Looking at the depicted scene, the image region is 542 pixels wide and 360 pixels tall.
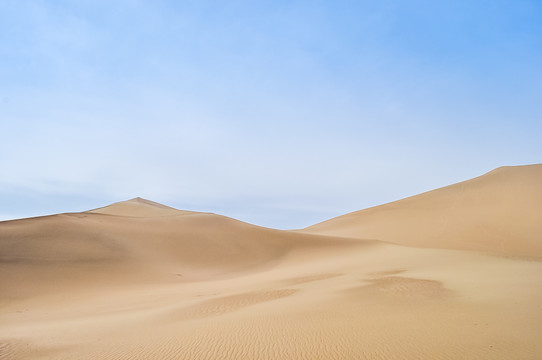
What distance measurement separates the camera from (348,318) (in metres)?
8.43

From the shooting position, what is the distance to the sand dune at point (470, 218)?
2808 centimetres

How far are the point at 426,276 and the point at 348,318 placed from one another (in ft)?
18.6

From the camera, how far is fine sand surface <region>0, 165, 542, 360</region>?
23.2ft

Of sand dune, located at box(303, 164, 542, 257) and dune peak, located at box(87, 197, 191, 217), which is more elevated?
dune peak, located at box(87, 197, 191, 217)

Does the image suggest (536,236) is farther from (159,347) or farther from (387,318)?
(159,347)

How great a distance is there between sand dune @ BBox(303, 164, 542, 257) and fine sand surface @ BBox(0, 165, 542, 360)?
0.22 metres

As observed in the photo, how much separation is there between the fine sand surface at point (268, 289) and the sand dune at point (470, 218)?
22 centimetres

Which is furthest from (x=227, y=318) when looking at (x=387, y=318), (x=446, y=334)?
(x=446, y=334)

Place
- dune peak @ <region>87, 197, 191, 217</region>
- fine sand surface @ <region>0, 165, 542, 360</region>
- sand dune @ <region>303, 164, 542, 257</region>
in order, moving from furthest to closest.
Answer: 1. dune peak @ <region>87, 197, 191, 217</region>
2. sand dune @ <region>303, 164, 542, 257</region>
3. fine sand surface @ <region>0, 165, 542, 360</region>

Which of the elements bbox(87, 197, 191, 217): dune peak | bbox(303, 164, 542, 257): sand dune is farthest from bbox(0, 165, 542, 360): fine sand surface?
bbox(87, 197, 191, 217): dune peak

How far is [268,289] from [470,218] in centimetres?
2552

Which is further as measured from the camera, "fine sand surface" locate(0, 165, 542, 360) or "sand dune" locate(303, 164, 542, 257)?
"sand dune" locate(303, 164, 542, 257)

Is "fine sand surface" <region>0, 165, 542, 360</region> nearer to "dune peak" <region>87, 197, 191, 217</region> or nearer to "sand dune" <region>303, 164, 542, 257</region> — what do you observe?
"sand dune" <region>303, 164, 542, 257</region>

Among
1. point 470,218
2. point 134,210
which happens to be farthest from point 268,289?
point 134,210
